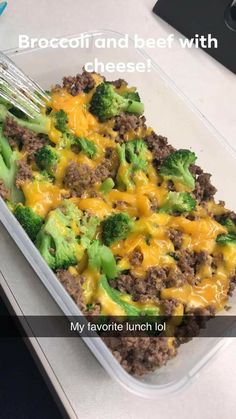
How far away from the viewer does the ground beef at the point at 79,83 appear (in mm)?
Result: 1215

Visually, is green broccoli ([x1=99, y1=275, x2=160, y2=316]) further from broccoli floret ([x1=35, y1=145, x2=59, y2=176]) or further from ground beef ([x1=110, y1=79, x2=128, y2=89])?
ground beef ([x1=110, y1=79, x2=128, y2=89])

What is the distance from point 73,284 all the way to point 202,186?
398 mm

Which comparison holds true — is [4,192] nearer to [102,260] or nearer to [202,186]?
[102,260]

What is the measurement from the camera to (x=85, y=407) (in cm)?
92

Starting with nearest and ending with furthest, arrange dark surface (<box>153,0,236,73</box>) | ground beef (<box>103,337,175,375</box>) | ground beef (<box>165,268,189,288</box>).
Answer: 1. ground beef (<box>103,337,175,375</box>)
2. ground beef (<box>165,268,189,288</box>)
3. dark surface (<box>153,0,236,73</box>)

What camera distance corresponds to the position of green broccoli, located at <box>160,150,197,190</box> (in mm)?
1151

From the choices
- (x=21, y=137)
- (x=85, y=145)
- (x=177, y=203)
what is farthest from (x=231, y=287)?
(x=21, y=137)

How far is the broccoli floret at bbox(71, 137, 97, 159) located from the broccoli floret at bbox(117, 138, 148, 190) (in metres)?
0.06

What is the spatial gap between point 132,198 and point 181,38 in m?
0.67

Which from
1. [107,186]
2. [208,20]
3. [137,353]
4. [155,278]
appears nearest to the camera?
[137,353]


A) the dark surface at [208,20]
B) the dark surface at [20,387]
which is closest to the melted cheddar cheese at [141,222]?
the dark surface at [20,387]

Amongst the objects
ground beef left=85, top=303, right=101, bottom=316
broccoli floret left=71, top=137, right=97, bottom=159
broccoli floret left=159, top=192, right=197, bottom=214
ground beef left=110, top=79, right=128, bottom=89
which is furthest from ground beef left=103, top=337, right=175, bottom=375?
ground beef left=110, top=79, right=128, bottom=89

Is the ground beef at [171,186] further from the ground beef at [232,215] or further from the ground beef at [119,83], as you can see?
the ground beef at [119,83]

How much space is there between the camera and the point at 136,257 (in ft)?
3.37
